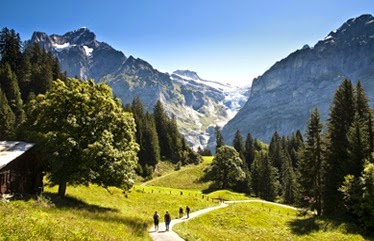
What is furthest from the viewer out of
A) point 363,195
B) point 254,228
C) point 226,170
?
point 226,170

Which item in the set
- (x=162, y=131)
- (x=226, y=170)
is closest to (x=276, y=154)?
(x=226, y=170)

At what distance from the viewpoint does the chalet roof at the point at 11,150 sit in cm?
3347

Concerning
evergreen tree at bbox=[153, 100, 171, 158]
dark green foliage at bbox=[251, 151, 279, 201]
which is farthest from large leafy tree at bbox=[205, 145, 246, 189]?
evergreen tree at bbox=[153, 100, 171, 158]

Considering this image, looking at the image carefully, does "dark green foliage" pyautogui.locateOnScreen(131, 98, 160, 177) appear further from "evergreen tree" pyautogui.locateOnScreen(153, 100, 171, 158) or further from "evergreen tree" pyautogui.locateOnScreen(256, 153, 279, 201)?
"evergreen tree" pyautogui.locateOnScreen(256, 153, 279, 201)

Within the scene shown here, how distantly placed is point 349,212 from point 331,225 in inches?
209

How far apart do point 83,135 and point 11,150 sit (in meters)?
7.31

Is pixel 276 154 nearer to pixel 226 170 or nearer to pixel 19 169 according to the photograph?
pixel 226 170

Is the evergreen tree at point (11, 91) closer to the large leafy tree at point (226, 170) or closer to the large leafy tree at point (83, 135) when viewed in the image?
the large leafy tree at point (226, 170)

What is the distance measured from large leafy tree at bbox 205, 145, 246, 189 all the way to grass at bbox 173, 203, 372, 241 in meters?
45.2

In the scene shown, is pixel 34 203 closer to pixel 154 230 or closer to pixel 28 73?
pixel 154 230

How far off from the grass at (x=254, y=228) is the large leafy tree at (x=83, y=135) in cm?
940

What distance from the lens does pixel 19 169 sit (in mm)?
35625

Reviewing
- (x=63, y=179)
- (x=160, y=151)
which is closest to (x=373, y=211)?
(x=63, y=179)

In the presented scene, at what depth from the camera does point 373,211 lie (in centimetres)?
3919
